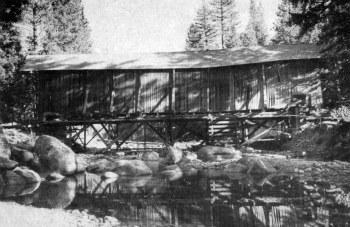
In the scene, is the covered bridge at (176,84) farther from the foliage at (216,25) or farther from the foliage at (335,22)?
the foliage at (216,25)

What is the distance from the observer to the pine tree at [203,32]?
47594 mm

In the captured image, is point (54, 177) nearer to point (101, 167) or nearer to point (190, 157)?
point (101, 167)

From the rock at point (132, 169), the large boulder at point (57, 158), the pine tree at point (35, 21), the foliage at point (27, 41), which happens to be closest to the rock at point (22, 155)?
the large boulder at point (57, 158)

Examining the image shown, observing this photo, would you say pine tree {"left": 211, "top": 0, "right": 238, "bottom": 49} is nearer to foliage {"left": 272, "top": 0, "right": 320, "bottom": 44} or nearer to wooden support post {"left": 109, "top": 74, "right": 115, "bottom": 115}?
foliage {"left": 272, "top": 0, "right": 320, "bottom": 44}

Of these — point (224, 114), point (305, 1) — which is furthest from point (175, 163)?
point (305, 1)

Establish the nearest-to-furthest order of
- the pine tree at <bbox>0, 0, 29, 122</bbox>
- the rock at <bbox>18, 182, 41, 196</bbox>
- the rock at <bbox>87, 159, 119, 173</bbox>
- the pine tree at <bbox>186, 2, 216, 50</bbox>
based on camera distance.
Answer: the rock at <bbox>18, 182, 41, 196</bbox> < the rock at <bbox>87, 159, 119, 173</bbox> < the pine tree at <bbox>0, 0, 29, 122</bbox> < the pine tree at <bbox>186, 2, 216, 50</bbox>

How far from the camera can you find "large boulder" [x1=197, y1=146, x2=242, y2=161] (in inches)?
688

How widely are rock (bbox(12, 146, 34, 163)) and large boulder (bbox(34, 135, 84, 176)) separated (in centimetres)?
40

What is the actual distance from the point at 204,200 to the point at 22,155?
895 centimetres

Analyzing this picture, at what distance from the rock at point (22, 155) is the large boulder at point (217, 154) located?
828 centimetres

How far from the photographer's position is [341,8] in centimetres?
1592

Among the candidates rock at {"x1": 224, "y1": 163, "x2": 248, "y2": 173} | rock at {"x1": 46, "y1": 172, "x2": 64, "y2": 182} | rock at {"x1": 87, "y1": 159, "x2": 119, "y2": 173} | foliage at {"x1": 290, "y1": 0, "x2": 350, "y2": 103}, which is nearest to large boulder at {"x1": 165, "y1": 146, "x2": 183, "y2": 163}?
rock at {"x1": 87, "y1": 159, "x2": 119, "y2": 173}

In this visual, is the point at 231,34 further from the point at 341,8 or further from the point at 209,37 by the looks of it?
the point at 341,8

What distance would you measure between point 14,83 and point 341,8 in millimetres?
22768
